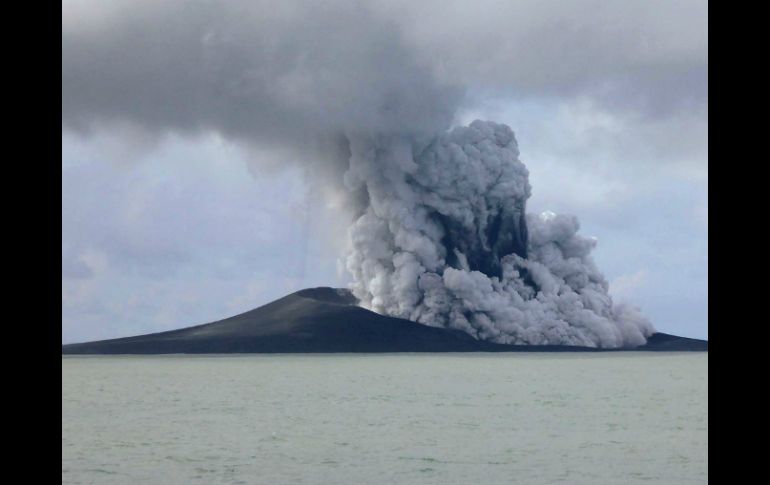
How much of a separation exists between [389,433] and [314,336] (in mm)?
119361

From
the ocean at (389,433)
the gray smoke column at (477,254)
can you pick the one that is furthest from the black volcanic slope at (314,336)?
the ocean at (389,433)

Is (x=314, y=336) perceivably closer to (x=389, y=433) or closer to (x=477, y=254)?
(x=477, y=254)

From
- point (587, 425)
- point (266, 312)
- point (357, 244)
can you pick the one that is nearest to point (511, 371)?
point (357, 244)

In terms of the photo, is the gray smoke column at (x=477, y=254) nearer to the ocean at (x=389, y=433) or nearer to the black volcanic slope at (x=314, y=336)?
the black volcanic slope at (x=314, y=336)

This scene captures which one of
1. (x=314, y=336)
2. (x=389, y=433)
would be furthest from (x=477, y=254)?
(x=389, y=433)

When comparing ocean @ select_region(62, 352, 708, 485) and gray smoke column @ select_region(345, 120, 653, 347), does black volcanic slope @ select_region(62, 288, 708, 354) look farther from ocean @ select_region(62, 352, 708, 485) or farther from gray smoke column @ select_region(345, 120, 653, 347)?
ocean @ select_region(62, 352, 708, 485)

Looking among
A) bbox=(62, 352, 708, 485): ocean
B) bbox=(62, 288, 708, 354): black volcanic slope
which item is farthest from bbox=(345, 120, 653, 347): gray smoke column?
bbox=(62, 352, 708, 485): ocean

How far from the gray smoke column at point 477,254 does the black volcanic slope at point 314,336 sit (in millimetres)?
2301

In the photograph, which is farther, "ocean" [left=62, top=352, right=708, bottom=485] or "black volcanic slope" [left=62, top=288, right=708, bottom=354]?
"black volcanic slope" [left=62, top=288, right=708, bottom=354]

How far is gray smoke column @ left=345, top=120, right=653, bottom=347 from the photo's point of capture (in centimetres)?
12500

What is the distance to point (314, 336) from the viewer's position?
15512 centimetres

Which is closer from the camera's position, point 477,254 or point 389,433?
point 389,433

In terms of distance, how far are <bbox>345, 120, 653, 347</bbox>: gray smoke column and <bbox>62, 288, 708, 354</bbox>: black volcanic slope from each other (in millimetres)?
2301
